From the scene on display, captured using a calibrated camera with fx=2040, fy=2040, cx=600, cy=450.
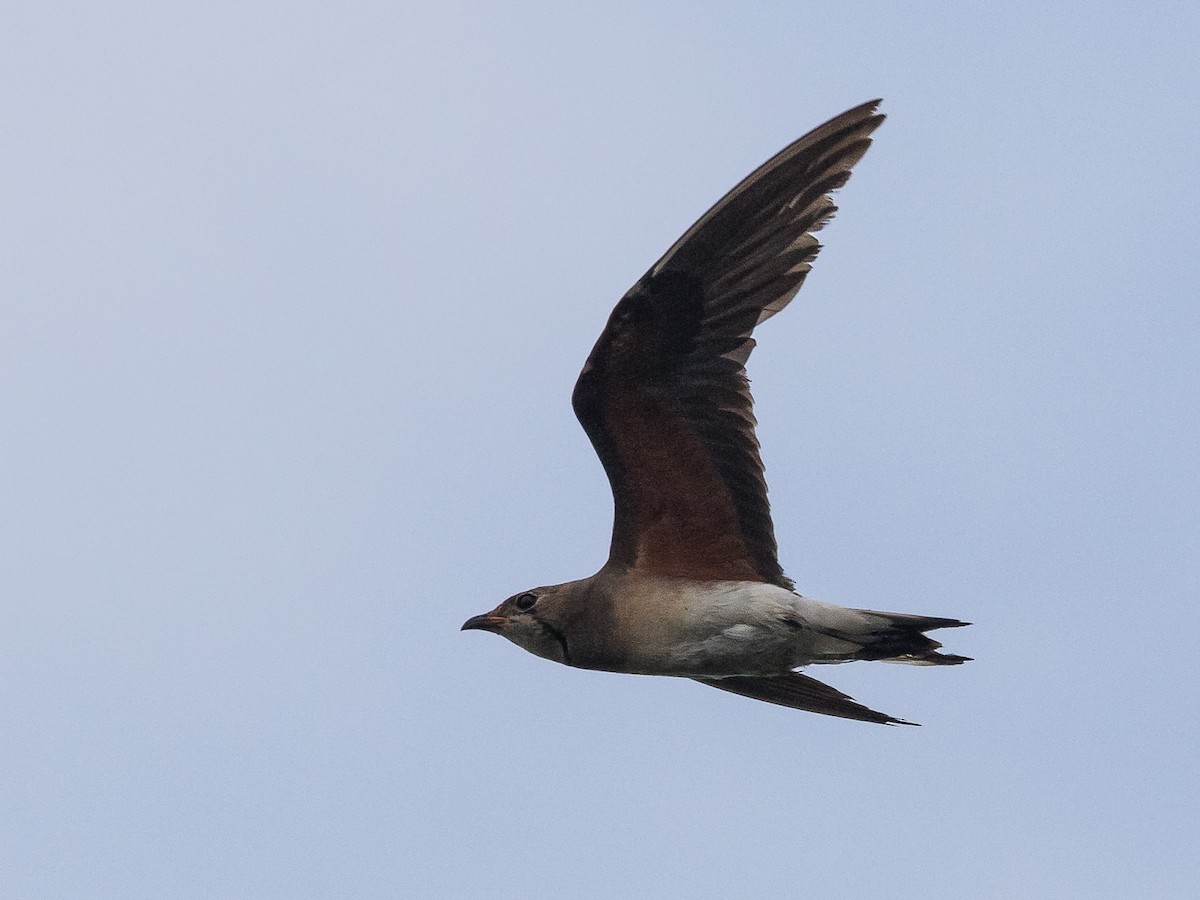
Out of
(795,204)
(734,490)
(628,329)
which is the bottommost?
(734,490)

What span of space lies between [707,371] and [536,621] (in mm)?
2081

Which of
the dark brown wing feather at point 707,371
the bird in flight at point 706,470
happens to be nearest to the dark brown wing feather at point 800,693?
the bird in flight at point 706,470

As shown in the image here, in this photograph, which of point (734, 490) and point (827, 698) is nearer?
point (734, 490)

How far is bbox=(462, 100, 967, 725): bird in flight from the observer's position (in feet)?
41.7

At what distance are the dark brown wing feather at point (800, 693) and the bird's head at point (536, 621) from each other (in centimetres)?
122

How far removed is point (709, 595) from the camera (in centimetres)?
1316

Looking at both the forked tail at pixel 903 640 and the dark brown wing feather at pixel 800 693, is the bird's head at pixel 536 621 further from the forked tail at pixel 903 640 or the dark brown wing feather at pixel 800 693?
the forked tail at pixel 903 640

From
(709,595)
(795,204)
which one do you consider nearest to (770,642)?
(709,595)

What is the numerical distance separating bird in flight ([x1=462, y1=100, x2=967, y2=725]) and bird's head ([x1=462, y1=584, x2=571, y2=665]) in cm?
1

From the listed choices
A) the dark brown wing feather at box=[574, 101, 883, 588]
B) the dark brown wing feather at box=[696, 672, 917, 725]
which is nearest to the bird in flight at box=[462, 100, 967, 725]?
the dark brown wing feather at box=[574, 101, 883, 588]

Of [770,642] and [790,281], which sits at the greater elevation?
[790,281]

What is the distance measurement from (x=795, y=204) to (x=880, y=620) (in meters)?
2.67

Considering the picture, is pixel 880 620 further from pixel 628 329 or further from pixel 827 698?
pixel 628 329

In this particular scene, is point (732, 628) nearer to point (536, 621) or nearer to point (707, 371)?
point (536, 621)
